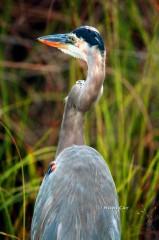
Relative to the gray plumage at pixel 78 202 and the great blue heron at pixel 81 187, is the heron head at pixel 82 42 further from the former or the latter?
the gray plumage at pixel 78 202

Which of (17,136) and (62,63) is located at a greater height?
(62,63)

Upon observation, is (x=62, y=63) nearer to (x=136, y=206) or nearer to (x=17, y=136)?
(x=17, y=136)

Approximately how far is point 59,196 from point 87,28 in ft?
1.97

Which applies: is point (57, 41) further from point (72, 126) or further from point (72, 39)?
point (72, 126)

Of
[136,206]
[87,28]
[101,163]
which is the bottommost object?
[136,206]

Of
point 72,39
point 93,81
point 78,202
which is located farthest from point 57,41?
point 78,202

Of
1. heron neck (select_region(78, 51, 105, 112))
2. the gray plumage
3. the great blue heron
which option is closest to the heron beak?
the great blue heron

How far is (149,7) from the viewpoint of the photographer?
5262 mm

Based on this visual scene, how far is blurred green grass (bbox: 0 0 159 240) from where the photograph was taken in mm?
3863

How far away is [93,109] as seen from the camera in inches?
149

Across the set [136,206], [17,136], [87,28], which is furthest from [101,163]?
[17,136]

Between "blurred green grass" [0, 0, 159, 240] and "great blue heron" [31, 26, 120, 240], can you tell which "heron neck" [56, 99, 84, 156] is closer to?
"great blue heron" [31, 26, 120, 240]

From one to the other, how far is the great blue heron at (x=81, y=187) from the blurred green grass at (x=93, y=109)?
43 centimetres

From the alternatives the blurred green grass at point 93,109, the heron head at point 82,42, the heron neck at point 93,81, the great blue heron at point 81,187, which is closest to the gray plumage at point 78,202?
the great blue heron at point 81,187
